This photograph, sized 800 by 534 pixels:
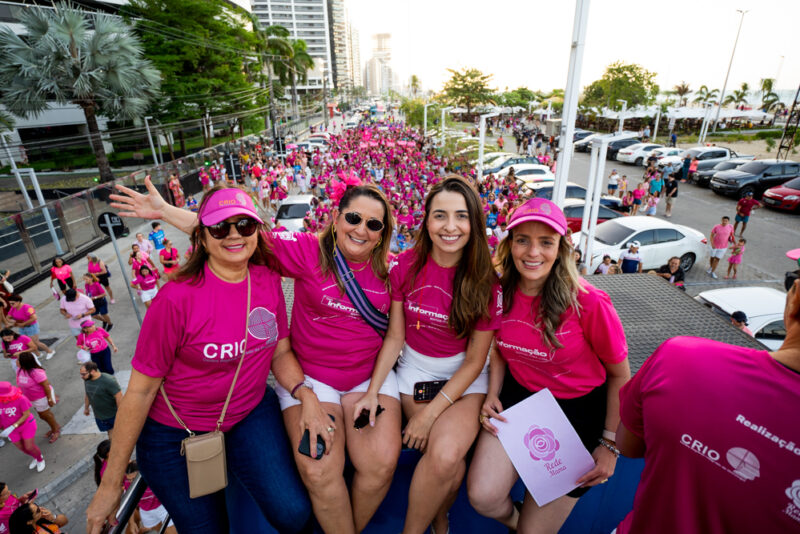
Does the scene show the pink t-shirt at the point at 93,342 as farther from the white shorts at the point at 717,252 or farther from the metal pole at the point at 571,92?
the white shorts at the point at 717,252

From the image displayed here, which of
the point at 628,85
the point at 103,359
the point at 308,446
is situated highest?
the point at 628,85

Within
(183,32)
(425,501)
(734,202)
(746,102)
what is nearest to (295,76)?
(183,32)

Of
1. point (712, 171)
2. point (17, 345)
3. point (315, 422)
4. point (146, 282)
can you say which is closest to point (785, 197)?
point (712, 171)

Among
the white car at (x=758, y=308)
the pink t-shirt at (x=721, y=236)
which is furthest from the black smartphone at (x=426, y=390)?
the pink t-shirt at (x=721, y=236)

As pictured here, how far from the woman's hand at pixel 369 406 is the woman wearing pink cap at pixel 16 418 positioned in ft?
17.2

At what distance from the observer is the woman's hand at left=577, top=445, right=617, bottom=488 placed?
2064 millimetres

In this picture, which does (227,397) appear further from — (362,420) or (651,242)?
(651,242)

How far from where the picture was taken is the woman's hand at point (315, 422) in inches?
80.1

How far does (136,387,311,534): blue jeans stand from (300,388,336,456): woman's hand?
0.20 meters

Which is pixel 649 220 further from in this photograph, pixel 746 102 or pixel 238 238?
pixel 746 102

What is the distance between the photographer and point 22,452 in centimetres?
552

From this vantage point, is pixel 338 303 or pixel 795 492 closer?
pixel 795 492

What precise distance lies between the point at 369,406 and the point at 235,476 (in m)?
0.80

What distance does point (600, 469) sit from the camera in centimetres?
208
